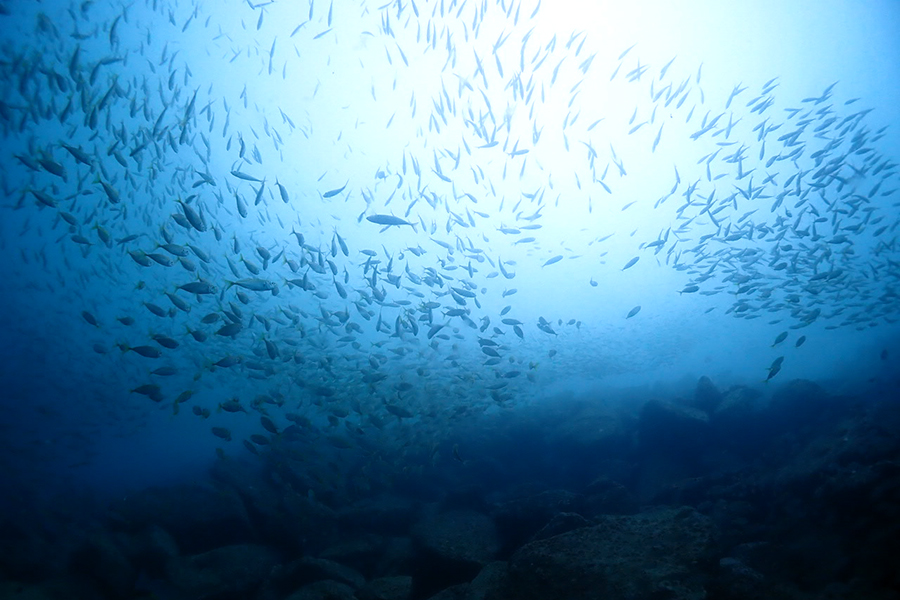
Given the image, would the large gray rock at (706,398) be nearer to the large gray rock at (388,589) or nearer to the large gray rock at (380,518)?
the large gray rock at (380,518)

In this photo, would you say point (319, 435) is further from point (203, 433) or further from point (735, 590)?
point (203, 433)

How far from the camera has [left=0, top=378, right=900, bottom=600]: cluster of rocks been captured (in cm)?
407

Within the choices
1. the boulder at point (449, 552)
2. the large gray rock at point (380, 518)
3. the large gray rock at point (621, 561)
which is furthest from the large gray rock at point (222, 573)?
the large gray rock at point (621, 561)

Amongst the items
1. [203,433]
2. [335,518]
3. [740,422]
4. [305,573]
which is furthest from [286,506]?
[203,433]

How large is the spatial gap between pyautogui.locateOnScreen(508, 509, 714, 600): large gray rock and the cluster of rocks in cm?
2

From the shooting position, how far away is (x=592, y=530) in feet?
15.5

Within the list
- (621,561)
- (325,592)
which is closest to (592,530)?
(621,561)

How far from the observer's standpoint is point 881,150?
87.2 ft

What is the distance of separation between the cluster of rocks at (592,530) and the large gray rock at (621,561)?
0.02 m

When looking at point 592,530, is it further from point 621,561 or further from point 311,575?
point 311,575

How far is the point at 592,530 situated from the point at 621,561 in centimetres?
65

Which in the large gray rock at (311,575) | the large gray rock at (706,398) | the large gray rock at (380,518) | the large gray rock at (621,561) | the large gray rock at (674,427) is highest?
the large gray rock at (706,398)

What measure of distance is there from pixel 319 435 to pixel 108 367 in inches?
Answer: 1237

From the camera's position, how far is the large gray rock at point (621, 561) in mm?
3691
